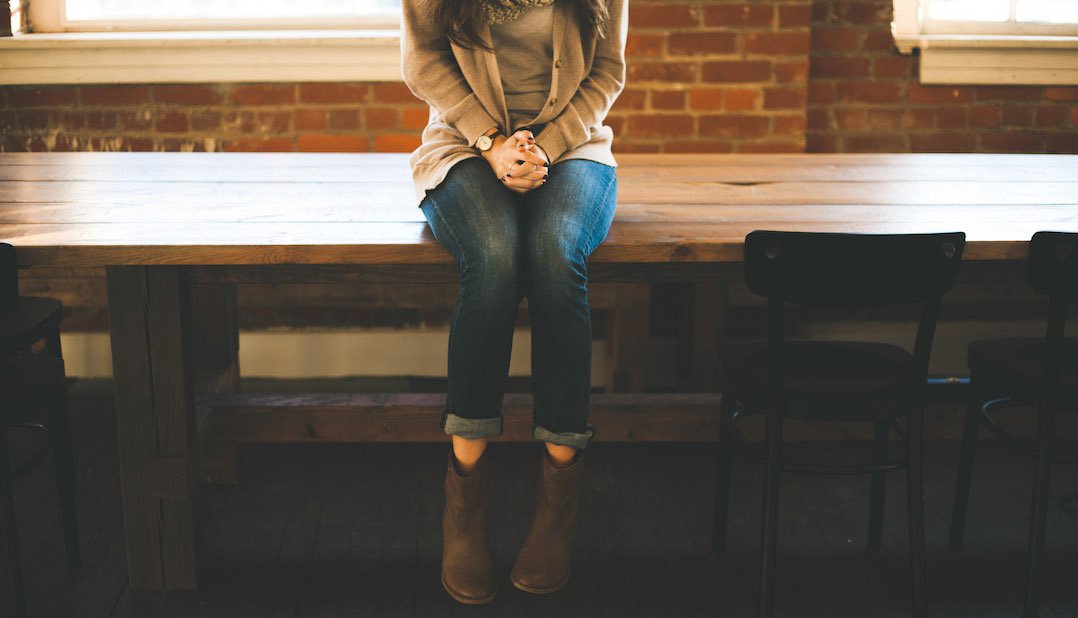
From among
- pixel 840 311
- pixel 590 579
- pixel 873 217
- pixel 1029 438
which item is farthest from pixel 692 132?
pixel 590 579

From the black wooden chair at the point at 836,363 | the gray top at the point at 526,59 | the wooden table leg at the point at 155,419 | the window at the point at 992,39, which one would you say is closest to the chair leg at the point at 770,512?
the black wooden chair at the point at 836,363

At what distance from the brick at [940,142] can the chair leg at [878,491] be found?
1339mm

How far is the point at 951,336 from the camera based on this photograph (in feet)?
11.1

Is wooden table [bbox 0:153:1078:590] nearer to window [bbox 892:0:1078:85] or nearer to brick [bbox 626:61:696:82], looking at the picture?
brick [bbox 626:61:696:82]

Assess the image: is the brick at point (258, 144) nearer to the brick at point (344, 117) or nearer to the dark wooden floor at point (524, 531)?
the brick at point (344, 117)

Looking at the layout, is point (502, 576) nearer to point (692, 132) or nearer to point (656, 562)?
point (656, 562)

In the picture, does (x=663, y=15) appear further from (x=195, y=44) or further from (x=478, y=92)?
(x=195, y=44)

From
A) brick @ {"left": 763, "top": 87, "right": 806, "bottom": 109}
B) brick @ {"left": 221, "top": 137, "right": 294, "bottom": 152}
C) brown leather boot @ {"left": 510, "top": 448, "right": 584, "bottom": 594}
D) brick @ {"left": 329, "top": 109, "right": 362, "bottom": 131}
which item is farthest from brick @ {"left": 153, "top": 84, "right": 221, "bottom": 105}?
brown leather boot @ {"left": 510, "top": 448, "right": 584, "bottom": 594}

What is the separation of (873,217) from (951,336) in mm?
1586

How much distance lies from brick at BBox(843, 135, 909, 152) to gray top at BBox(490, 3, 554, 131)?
1.52m

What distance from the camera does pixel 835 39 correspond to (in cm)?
309

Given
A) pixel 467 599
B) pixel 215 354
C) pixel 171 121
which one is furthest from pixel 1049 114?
pixel 171 121

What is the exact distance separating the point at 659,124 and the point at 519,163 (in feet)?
4.16

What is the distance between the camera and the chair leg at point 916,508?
184 cm
